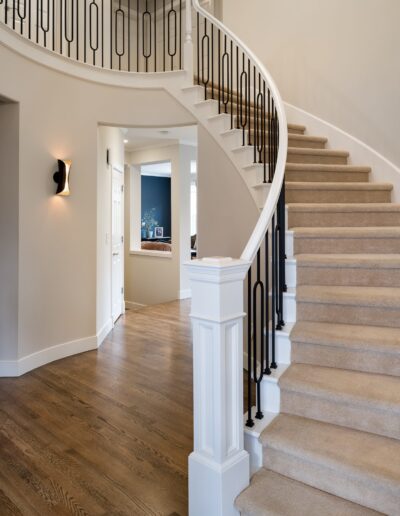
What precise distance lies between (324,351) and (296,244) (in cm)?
94

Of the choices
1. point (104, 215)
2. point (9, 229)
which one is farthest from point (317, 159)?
point (9, 229)

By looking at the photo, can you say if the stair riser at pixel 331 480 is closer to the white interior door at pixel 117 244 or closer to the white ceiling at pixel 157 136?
the white interior door at pixel 117 244

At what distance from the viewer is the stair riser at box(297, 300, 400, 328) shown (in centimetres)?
232

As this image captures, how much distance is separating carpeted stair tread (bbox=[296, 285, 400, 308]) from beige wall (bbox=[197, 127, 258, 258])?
1248 millimetres

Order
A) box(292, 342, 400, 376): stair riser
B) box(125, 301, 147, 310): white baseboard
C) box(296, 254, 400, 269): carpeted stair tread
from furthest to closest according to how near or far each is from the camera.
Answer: box(125, 301, 147, 310): white baseboard → box(296, 254, 400, 269): carpeted stair tread → box(292, 342, 400, 376): stair riser

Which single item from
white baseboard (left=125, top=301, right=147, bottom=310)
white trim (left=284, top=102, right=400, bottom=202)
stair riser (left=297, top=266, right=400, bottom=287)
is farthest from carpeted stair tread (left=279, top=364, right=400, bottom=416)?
white baseboard (left=125, top=301, right=147, bottom=310)

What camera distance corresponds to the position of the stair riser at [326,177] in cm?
377

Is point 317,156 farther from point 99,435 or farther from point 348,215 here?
point 99,435

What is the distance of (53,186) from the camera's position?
12.6ft

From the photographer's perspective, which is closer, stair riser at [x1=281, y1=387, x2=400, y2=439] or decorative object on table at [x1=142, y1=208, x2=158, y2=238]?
stair riser at [x1=281, y1=387, x2=400, y2=439]

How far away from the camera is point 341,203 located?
359 centimetres

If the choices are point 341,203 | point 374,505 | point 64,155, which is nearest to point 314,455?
point 374,505

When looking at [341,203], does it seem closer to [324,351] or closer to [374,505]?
[324,351]

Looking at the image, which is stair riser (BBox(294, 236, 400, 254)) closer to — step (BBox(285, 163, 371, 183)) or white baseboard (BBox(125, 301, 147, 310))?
step (BBox(285, 163, 371, 183))
